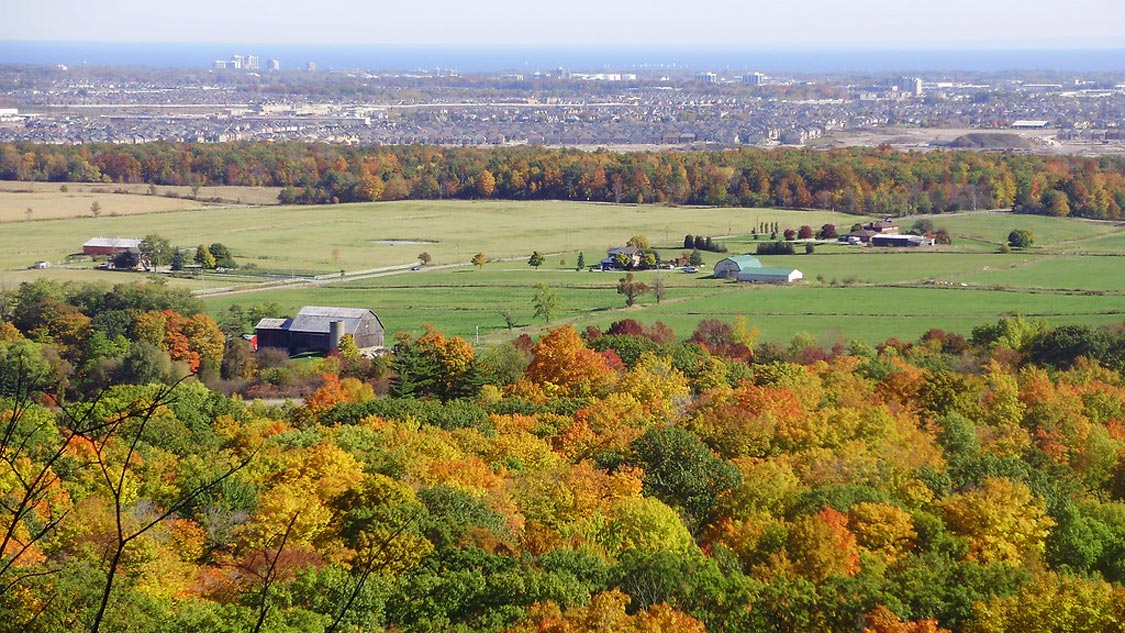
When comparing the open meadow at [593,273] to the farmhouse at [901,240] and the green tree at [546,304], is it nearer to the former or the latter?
the green tree at [546,304]

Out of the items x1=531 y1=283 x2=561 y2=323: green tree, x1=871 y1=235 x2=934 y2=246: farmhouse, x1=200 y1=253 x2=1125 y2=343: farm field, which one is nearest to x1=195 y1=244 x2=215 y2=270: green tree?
x1=200 y1=253 x2=1125 y2=343: farm field

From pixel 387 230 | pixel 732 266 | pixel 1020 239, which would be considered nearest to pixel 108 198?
pixel 387 230

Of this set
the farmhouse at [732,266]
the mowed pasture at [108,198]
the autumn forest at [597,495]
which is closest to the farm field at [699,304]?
the farmhouse at [732,266]

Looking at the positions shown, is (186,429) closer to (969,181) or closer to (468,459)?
(468,459)

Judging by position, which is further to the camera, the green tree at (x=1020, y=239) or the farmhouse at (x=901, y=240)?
the farmhouse at (x=901, y=240)

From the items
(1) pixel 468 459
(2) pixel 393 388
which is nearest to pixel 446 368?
(2) pixel 393 388
